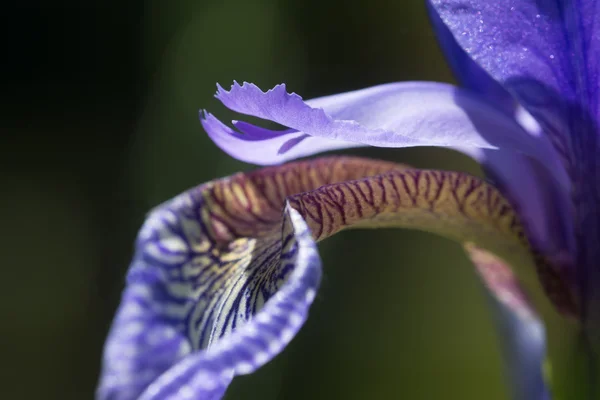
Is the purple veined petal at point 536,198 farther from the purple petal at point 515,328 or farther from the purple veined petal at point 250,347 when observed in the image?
the purple veined petal at point 250,347

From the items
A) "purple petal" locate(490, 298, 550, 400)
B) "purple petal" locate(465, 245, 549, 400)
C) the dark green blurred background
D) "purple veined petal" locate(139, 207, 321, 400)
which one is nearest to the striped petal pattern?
"purple veined petal" locate(139, 207, 321, 400)

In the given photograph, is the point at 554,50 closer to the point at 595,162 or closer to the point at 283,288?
the point at 595,162

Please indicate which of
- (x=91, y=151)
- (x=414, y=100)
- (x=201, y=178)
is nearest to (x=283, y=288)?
(x=414, y=100)

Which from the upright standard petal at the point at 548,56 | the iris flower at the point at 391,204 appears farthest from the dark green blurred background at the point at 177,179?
the upright standard petal at the point at 548,56

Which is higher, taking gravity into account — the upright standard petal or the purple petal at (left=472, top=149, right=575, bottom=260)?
the upright standard petal

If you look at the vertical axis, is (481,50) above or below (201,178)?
above

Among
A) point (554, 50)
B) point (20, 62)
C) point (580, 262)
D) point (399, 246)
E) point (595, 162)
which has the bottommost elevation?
point (399, 246)

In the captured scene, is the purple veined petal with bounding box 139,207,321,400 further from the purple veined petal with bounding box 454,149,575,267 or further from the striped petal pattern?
the purple veined petal with bounding box 454,149,575,267
